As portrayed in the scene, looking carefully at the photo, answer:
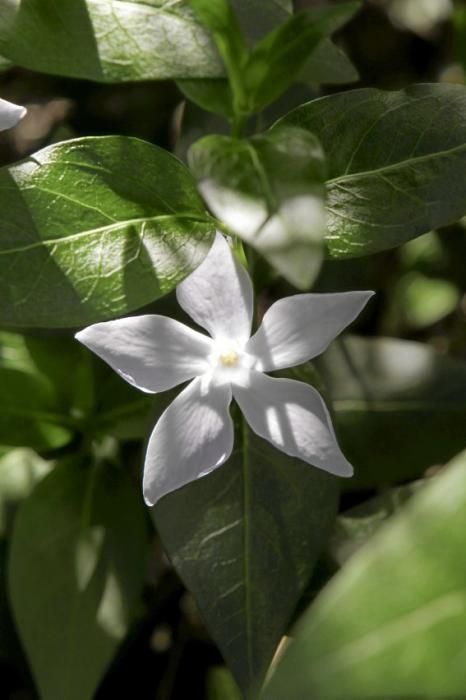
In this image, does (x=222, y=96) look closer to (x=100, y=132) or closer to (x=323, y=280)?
(x=323, y=280)

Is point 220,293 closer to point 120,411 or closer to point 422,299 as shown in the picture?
point 120,411

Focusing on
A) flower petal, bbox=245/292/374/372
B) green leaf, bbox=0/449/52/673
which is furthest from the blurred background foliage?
flower petal, bbox=245/292/374/372

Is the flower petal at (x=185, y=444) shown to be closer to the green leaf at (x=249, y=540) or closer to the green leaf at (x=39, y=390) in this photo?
the green leaf at (x=249, y=540)

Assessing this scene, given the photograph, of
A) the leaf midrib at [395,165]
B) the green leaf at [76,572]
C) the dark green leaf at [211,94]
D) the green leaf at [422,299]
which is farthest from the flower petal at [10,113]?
the green leaf at [422,299]

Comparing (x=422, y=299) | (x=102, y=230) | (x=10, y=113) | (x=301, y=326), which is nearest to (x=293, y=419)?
(x=301, y=326)

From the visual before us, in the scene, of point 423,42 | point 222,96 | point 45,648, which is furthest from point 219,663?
point 423,42
